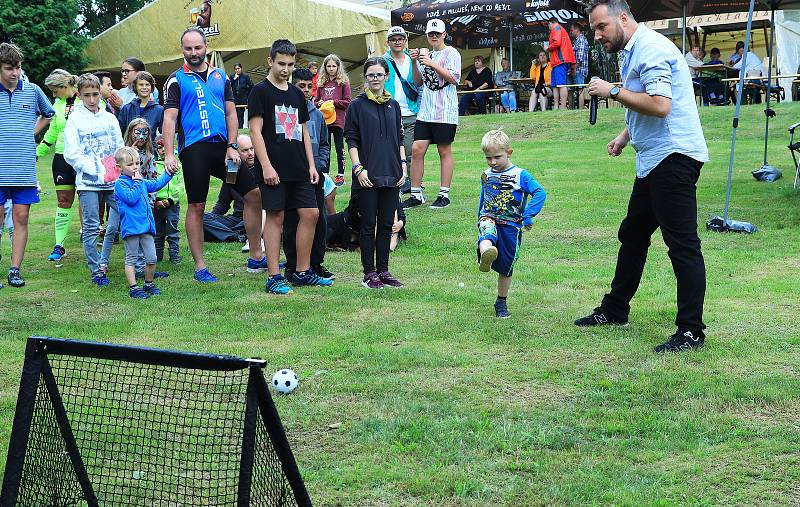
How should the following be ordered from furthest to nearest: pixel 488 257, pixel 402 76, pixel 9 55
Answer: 1. pixel 402 76
2. pixel 9 55
3. pixel 488 257

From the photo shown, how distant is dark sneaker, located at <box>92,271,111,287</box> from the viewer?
862 cm

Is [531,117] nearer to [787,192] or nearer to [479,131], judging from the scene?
[479,131]

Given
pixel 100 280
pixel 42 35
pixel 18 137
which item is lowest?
pixel 100 280

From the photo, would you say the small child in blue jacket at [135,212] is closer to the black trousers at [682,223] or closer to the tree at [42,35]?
the black trousers at [682,223]

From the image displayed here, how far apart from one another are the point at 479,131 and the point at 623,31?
48.7ft

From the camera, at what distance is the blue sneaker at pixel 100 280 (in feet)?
28.3

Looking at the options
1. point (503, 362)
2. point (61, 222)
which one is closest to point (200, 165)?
point (61, 222)

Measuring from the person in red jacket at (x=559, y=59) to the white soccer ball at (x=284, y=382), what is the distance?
16596 mm

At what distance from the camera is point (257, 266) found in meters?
9.01

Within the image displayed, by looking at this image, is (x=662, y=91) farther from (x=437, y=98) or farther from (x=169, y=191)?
(x=437, y=98)

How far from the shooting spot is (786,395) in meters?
4.85

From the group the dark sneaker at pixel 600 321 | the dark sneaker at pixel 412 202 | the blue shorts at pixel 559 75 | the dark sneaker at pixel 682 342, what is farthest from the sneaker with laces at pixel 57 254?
the blue shorts at pixel 559 75

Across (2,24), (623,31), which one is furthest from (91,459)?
(2,24)

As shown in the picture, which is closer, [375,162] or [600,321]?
[600,321]
